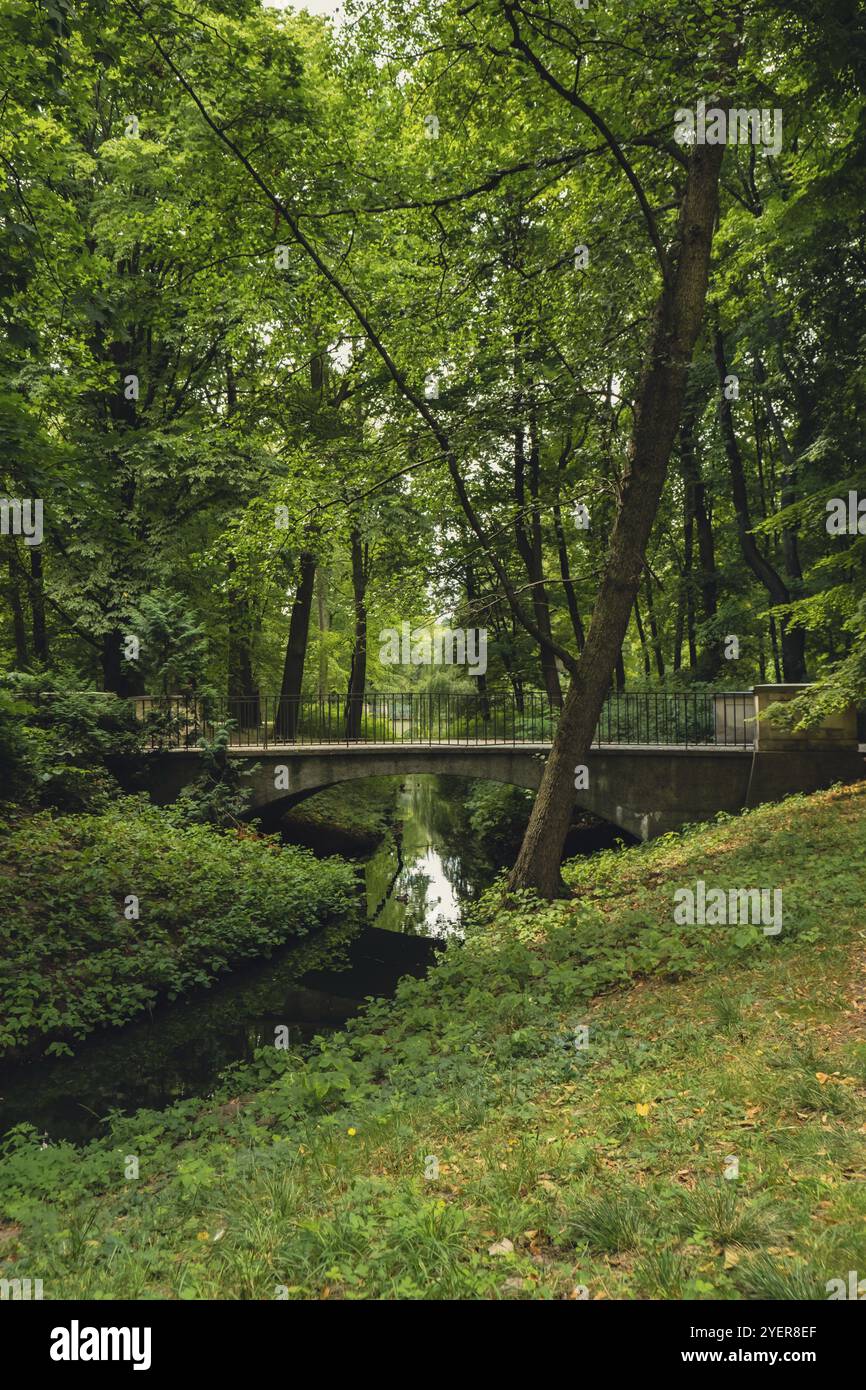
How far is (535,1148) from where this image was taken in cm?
411

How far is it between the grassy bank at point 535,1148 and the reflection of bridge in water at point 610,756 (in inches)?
242

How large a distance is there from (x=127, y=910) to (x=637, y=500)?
8.47m

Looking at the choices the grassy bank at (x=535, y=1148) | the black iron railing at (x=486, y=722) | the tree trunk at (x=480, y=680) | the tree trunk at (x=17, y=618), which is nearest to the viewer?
the grassy bank at (x=535, y=1148)

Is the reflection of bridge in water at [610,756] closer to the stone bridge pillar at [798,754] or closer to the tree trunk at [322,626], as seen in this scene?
the stone bridge pillar at [798,754]

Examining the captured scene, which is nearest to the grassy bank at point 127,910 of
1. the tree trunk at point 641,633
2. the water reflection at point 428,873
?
the water reflection at point 428,873

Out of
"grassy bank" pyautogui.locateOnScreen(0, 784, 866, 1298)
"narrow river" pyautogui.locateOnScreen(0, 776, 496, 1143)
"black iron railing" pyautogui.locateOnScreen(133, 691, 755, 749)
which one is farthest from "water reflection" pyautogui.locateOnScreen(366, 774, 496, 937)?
"grassy bank" pyautogui.locateOnScreen(0, 784, 866, 1298)

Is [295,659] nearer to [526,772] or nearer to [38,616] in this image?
[38,616]

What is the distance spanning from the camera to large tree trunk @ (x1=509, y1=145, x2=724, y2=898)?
29.2ft

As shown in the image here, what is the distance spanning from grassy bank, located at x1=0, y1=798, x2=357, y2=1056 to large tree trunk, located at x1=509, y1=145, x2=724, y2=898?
465 centimetres

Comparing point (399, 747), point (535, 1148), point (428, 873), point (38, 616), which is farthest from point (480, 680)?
point (535, 1148)

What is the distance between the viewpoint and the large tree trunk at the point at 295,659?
19.4 meters

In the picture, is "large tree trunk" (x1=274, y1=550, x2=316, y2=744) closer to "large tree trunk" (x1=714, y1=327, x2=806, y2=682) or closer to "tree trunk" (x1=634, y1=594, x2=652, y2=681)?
"large tree trunk" (x1=714, y1=327, x2=806, y2=682)

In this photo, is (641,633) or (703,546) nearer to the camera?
(703,546)
